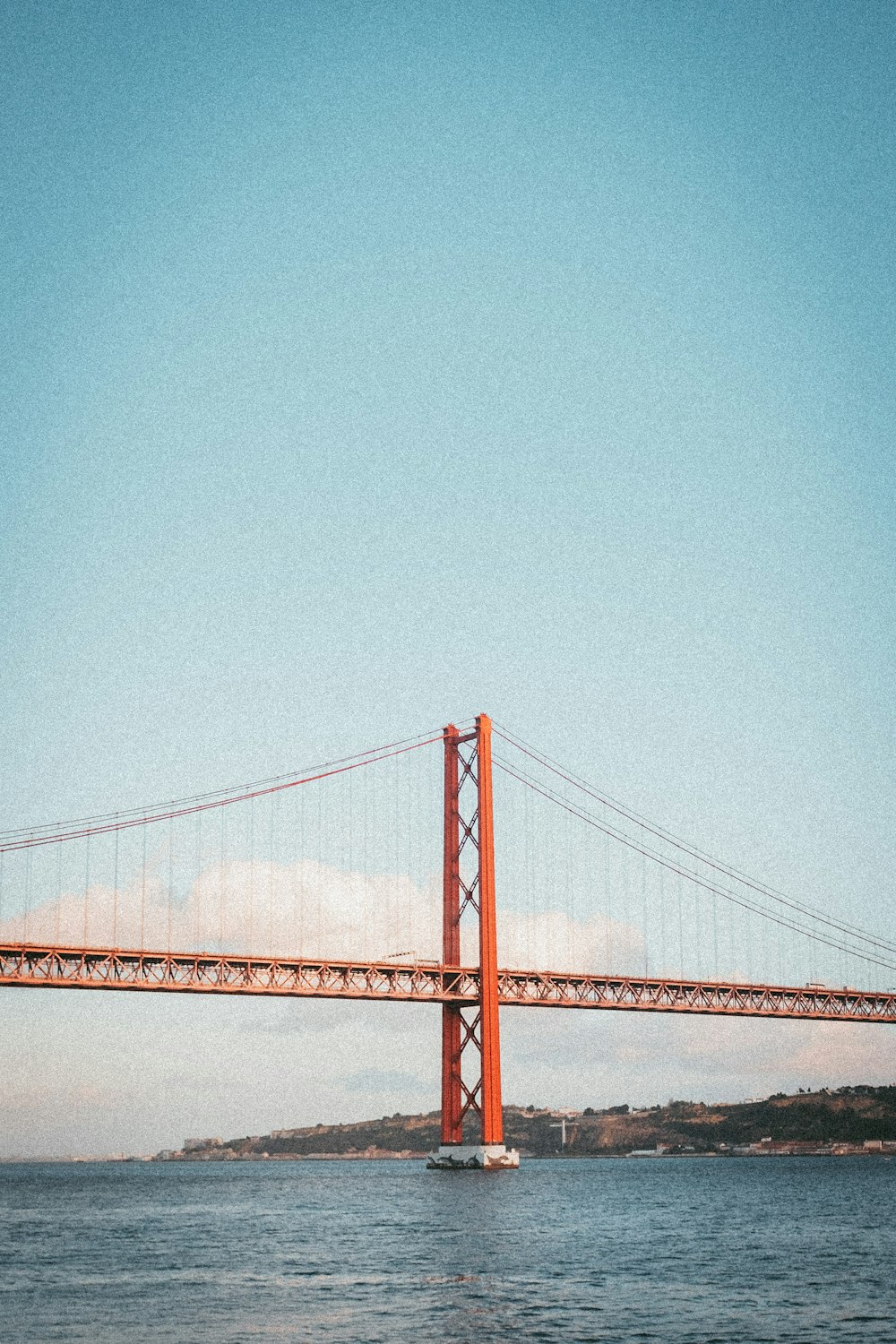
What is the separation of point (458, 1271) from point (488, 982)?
3614 cm

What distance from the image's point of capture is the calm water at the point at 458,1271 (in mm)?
26062

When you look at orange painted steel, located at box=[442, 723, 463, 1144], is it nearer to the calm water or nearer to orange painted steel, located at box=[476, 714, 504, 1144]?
orange painted steel, located at box=[476, 714, 504, 1144]

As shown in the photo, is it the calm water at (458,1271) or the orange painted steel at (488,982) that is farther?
the orange painted steel at (488,982)

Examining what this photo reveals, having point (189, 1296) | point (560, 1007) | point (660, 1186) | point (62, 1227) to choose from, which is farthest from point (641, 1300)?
point (660, 1186)

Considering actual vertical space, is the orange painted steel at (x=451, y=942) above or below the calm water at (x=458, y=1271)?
above

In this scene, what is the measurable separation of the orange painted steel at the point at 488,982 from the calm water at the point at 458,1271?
5.11m

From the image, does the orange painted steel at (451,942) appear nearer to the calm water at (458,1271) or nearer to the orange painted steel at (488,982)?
the orange painted steel at (488,982)

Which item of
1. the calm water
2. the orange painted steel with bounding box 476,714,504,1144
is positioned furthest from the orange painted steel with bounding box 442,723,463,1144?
the calm water

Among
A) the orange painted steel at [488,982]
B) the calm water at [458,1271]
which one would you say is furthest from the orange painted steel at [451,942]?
the calm water at [458,1271]

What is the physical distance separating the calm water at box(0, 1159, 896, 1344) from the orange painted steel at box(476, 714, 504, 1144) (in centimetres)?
511

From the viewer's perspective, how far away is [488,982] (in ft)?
229

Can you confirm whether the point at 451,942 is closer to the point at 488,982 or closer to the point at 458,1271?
the point at 488,982

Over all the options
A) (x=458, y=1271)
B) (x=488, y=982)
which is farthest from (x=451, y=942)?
(x=458, y=1271)

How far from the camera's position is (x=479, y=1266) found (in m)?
34.7
